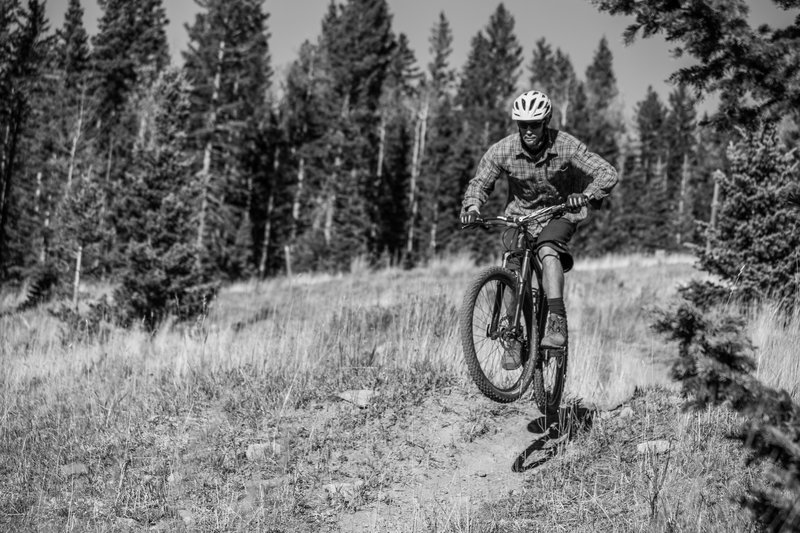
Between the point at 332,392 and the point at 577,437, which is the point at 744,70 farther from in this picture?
the point at 332,392

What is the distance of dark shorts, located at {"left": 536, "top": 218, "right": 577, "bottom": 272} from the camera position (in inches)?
191

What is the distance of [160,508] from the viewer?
4.33 meters

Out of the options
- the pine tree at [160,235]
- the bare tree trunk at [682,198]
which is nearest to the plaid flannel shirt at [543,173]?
the pine tree at [160,235]

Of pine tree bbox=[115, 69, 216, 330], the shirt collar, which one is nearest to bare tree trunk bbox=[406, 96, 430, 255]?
pine tree bbox=[115, 69, 216, 330]

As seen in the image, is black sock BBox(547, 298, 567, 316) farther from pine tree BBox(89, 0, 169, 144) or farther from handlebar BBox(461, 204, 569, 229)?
pine tree BBox(89, 0, 169, 144)

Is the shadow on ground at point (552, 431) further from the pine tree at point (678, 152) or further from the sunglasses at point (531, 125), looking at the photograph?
the pine tree at point (678, 152)

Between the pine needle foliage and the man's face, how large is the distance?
2.72m

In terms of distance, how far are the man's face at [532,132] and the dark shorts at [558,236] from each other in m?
0.64

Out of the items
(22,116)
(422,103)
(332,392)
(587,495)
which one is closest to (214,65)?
(22,116)

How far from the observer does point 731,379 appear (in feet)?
7.39

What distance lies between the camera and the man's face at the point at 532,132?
15.7 ft

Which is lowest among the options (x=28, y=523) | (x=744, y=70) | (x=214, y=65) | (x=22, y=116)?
(x=28, y=523)

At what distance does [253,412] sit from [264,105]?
4039 cm

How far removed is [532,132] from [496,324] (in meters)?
Answer: 1.53
